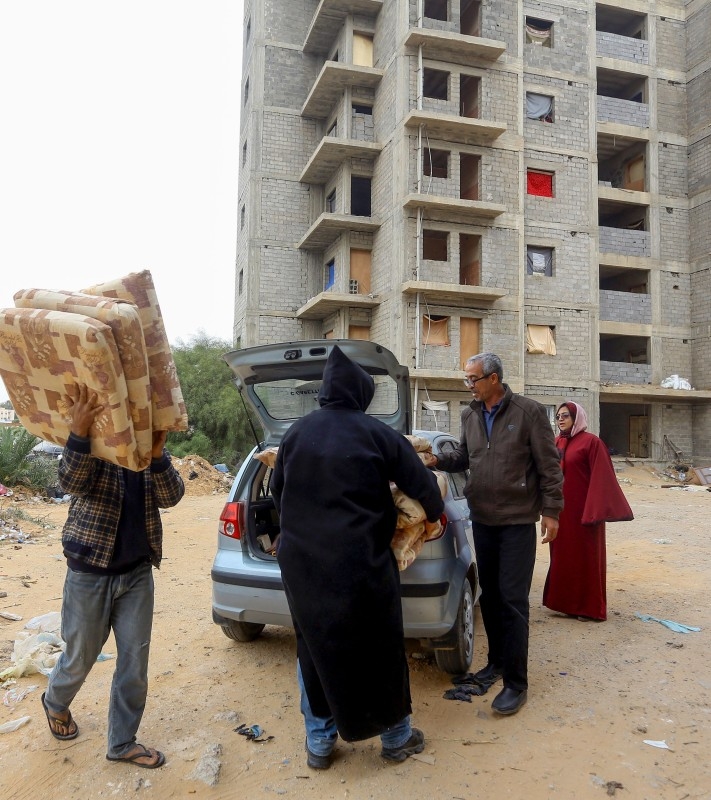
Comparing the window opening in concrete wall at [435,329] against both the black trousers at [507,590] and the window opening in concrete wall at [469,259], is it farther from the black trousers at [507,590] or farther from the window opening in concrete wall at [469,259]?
the black trousers at [507,590]

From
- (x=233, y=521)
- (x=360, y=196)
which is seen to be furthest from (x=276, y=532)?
(x=360, y=196)

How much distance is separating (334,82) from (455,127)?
5.43m

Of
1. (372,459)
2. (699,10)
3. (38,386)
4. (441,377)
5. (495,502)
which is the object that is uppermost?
(699,10)

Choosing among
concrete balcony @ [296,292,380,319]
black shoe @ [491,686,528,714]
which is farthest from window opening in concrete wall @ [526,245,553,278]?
black shoe @ [491,686,528,714]

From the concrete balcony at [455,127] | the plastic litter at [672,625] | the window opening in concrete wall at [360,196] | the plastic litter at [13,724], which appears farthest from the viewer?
the window opening in concrete wall at [360,196]

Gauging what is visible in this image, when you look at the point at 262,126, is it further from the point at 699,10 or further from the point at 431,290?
the point at 699,10

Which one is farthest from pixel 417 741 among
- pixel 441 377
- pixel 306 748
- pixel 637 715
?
pixel 441 377

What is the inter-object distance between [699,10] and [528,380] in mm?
18320

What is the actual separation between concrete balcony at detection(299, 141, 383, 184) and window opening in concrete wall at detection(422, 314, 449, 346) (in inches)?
273

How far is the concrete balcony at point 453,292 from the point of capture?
2047 cm

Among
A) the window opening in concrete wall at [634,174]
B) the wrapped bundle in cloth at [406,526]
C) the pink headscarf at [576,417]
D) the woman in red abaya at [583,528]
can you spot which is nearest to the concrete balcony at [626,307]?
the window opening in concrete wall at [634,174]

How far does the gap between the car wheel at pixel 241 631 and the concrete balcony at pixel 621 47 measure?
28.2 meters

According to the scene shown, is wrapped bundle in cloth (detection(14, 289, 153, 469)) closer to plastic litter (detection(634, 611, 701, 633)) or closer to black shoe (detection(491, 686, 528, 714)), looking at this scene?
black shoe (detection(491, 686, 528, 714))

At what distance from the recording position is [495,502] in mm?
3627
